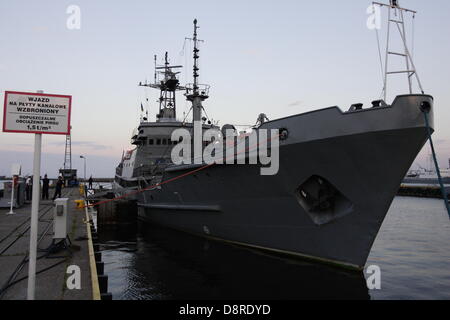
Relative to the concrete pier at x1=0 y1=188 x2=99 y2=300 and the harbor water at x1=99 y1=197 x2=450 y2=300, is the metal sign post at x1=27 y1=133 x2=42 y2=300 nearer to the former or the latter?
the concrete pier at x1=0 y1=188 x2=99 y2=300

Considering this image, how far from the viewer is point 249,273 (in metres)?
8.05

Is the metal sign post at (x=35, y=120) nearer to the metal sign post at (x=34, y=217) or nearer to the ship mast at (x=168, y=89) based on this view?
the metal sign post at (x=34, y=217)

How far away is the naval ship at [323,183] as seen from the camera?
693cm

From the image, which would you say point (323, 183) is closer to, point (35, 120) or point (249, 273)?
point (249, 273)

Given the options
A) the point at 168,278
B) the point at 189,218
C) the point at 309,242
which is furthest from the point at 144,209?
the point at 309,242

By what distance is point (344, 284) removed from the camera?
7.23m

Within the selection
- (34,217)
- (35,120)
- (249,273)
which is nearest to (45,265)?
(34,217)

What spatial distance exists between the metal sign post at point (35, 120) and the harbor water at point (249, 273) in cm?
344

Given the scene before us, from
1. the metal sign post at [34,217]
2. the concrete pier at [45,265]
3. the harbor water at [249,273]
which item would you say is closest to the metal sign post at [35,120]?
the metal sign post at [34,217]

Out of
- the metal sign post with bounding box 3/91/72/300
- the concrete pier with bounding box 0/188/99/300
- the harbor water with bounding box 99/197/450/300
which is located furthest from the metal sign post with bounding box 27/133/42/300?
the harbor water with bounding box 99/197/450/300

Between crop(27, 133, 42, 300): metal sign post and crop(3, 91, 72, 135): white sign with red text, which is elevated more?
crop(3, 91, 72, 135): white sign with red text

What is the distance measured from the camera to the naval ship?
22.7 ft

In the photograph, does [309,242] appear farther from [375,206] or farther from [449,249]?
[449,249]

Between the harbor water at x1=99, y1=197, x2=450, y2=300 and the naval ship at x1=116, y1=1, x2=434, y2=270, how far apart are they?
0.61 metres
